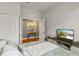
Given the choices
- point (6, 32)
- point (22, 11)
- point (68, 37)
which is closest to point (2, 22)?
point (6, 32)

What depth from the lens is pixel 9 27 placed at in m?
2.65

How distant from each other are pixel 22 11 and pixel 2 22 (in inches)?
29.5

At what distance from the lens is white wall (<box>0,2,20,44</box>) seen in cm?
249

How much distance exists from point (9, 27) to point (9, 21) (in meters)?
0.19

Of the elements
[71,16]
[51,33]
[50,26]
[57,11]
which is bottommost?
[51,33]

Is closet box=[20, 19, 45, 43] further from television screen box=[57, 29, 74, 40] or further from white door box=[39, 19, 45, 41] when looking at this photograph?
television screen box=[57, 29, 74, 40]

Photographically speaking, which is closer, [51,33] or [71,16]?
[71,16]

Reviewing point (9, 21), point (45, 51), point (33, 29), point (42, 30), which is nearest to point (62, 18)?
point (42, 30)

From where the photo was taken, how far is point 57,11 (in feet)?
8.61

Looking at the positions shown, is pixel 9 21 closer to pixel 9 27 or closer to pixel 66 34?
pixel 9 27

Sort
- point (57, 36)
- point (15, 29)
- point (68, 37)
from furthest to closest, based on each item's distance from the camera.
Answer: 1. point (15, 29)
2. point (57, 36)
3. point (68, 37)

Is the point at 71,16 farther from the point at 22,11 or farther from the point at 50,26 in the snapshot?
the point at 22,11

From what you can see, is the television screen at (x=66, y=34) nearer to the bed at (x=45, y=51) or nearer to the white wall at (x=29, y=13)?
the bed at (x=45, y=51)

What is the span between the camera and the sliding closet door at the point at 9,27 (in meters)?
2.53
